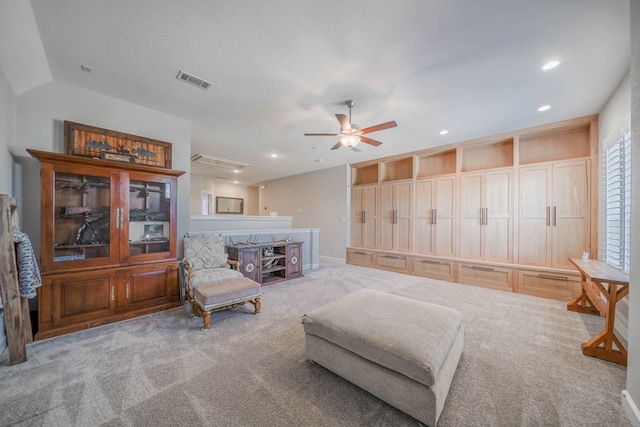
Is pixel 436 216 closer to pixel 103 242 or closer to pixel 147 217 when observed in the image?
pixel 147 217

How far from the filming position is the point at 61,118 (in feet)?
9.46

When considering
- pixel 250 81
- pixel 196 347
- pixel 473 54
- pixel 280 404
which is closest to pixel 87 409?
pixel 196 347

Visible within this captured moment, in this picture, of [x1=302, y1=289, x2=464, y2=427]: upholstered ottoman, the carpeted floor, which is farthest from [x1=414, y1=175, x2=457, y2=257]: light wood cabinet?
[x1=302, y1=289, x2=464, y2=427]: upholstered ottoman

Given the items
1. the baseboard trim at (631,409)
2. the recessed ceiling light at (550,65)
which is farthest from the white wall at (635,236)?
the recessed ceiling light at (550,65)

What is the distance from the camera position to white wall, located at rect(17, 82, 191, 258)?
271 centimetres

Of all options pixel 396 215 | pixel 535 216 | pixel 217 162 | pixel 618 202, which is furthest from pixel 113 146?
pixel 535 216

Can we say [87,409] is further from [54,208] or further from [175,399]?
[54,208]

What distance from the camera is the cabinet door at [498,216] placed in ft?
14.4

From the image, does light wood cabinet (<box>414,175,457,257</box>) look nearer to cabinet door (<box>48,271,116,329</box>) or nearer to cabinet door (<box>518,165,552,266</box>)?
cabinet door (<box>518,165,552,266</box>)

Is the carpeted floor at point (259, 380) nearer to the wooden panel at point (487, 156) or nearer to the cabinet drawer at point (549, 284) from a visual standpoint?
the cabinet drawer at point (549, 284)

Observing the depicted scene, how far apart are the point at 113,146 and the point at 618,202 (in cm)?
665

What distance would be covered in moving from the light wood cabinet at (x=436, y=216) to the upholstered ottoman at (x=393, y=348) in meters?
3.46

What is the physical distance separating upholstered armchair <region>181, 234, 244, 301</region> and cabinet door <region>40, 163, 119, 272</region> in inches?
32.7

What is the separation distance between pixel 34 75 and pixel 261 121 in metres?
2.55
